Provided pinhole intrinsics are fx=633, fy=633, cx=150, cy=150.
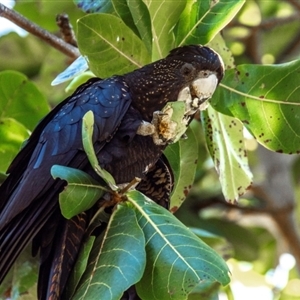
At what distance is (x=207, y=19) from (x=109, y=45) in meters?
0.20

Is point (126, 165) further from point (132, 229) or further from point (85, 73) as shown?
point (85, 73)

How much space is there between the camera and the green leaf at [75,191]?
3.28ft

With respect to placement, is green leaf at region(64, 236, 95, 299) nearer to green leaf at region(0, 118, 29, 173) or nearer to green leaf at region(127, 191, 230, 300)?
green leaf at region(127, 191, 230, 300)

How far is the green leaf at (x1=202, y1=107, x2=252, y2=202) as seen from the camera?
4.38 feet

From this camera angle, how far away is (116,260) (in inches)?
39.2

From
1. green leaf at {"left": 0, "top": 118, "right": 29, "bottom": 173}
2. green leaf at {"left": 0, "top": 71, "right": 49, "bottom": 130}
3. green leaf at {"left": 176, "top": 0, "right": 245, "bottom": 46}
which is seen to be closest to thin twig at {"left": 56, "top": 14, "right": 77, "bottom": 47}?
green leaf at {"left": 0, "top": 71, "right": 49, "bottom": 130}

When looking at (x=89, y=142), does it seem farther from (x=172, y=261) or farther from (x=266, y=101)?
(x=266, y=101)

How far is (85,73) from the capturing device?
149 cm

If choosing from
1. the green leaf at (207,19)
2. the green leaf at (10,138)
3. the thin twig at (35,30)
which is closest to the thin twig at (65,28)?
the thin twig at (35,30)

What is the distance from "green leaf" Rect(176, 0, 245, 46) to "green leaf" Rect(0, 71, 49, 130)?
48cm

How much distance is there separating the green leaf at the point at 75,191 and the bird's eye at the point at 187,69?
307 mm

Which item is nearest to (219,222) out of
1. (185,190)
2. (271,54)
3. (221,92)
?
(271,54)

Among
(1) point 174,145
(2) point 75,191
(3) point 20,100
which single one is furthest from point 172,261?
(3) point 20,100

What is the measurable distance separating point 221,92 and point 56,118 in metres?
0.34
